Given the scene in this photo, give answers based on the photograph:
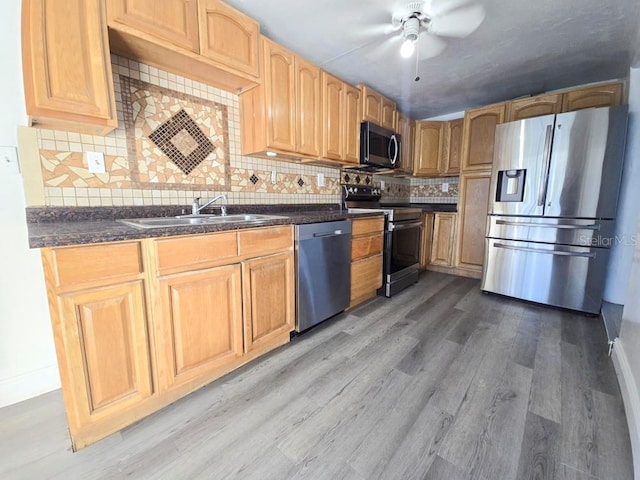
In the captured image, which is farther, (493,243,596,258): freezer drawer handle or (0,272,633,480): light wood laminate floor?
(493,243,596,258): freezer drawer handle

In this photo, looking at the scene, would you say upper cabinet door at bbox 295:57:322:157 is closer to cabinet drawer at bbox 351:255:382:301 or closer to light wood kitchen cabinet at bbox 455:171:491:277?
cabinet drawer at bbox 351:255:382:301

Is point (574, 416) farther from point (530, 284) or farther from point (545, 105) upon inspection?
point (545, 105)

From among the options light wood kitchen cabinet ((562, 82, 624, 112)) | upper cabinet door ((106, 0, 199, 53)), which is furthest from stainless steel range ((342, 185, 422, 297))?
upper cabinet door ((106, 0, 199, 53))

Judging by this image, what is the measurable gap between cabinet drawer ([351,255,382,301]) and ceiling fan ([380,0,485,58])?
5.30ft

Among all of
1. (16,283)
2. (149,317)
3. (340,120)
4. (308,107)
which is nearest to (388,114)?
(340,120)

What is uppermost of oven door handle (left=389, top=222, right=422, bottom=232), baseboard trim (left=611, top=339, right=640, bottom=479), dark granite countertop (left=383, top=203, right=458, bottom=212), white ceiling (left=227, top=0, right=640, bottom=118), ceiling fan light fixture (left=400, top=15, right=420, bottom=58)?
white ceiling (left=227, top=0, right=640, bottom=118)

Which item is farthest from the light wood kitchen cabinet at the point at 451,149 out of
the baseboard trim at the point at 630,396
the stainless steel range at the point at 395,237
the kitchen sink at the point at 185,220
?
the kitchen sink at the point at 185,220

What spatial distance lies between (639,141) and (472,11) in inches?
78.7

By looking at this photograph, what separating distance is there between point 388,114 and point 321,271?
85.4 inches

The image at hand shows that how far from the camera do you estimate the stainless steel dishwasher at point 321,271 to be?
1878mm

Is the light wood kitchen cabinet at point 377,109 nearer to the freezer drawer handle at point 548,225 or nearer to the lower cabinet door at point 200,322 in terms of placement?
the freezer drawer handle at point 548,225

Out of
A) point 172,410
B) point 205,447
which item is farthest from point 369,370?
point 172,410

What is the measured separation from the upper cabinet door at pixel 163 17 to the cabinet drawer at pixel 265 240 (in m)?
1.06

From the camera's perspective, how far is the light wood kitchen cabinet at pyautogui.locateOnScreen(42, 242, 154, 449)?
979 millimetres
